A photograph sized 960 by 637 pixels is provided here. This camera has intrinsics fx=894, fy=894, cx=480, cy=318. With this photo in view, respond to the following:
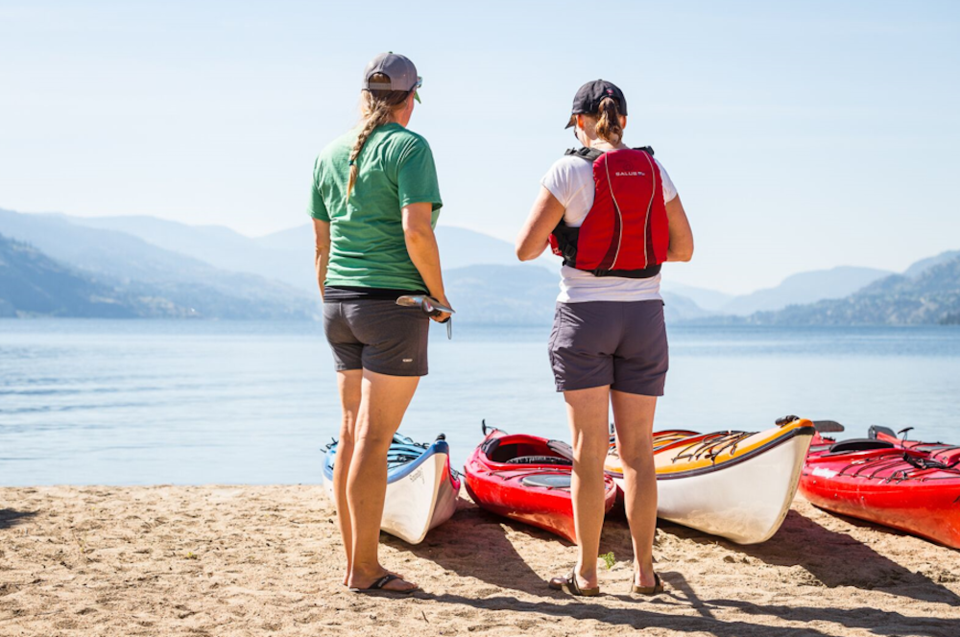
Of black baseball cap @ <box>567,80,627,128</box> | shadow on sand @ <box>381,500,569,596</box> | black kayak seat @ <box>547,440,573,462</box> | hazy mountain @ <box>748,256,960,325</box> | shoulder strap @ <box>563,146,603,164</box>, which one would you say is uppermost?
hazy mountain @ <box>748,256,960,325</box>

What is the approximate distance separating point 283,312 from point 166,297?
25161 mm

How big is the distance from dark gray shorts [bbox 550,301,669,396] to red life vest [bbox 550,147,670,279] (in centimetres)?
17

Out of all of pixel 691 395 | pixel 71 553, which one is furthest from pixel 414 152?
pixel 691 395

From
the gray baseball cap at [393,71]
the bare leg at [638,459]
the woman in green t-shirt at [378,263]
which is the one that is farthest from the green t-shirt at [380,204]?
the bare leg at [638,459]

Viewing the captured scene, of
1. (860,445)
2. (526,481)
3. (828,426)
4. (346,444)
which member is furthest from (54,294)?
(346,444)

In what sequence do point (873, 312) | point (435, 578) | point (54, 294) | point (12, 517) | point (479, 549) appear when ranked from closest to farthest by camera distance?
point (435, 578) < point (479, 549) < point (12, 517) < point (54, 294) < point (873, 312)

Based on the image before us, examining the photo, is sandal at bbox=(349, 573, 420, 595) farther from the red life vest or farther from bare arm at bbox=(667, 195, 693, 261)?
bare arm at bbox=(667, 195, 693, 261)

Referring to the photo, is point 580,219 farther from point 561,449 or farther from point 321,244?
point 561,449

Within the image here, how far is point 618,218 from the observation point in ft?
12.1

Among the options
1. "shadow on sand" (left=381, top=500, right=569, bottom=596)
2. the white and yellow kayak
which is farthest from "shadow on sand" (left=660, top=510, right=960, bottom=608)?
"shadow on sand" (left=381, top=500, right=569, bottom=596)

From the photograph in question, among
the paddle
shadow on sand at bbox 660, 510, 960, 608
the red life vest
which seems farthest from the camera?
the paddle

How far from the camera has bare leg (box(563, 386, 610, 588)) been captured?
148 inches

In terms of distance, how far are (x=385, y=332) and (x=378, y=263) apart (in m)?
0.29

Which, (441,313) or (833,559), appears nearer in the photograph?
(441,313)
